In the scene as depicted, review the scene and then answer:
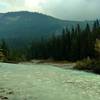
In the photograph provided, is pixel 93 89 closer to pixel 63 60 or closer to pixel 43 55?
pixel 63 60

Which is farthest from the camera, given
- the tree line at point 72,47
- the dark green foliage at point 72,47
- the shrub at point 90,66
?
the dark green foliage at point 72,47

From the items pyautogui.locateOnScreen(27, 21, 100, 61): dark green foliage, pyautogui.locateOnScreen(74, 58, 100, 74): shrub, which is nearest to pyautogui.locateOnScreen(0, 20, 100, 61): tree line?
pyautogui.locateOnScreen(27, 21, 100, 61): dark green foliage

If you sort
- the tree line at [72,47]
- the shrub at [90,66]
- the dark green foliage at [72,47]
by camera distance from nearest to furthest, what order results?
the shrub at [90,66] < the tree line at [72,47] < the dark green foliage at [72,47]

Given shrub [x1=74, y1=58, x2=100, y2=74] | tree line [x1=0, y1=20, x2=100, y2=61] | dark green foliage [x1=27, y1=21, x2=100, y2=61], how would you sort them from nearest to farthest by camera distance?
shrub [x1=74, y1=58, x2=100, y2=74]
tree line [x1=0, y1=20, x2=100, y2=61]
dark green foliage [x1=27, y1=21, x2=100, y2=61]

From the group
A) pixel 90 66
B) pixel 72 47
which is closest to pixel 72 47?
pixel 72 47

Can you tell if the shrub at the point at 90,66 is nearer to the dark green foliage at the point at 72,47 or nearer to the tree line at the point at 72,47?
the tree line at the point at 72,47

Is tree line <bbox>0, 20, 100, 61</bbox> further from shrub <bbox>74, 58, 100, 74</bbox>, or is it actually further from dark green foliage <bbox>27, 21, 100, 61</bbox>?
shrub <bbox>74, 58, 100, 74</bbox>

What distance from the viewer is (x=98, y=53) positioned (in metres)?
103

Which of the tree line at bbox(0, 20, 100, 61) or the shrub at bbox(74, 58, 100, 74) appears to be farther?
the tree line at bbox(0, 20, 100, 61)

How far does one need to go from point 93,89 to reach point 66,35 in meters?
117

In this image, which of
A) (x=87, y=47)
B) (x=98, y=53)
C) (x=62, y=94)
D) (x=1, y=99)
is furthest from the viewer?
(x=87, y=47)

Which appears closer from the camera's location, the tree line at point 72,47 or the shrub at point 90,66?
the shrub at point 90,66

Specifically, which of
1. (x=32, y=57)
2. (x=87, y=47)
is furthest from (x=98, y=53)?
(x=32, y=57)

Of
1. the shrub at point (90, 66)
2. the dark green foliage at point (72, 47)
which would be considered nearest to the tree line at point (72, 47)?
the dark green foliage at point (72, 47)
